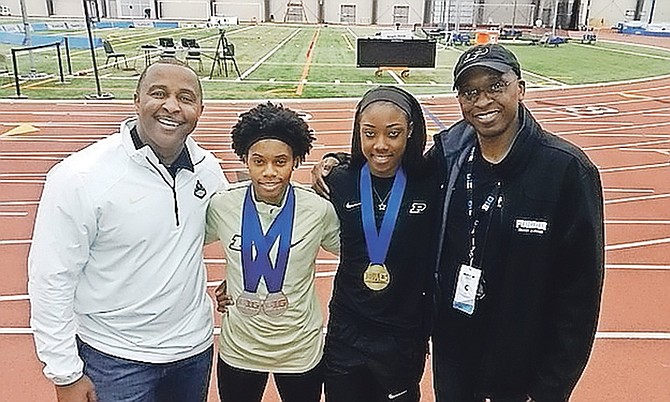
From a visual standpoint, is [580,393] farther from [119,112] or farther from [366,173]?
[119,112]

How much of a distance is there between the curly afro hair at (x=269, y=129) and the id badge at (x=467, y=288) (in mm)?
813

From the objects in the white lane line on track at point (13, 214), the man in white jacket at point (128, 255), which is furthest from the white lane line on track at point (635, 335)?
the white lane line on track at point (13, 214)

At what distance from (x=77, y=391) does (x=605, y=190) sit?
296 inches

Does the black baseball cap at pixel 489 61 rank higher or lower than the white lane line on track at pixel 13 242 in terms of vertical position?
higher

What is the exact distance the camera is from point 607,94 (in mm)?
16141

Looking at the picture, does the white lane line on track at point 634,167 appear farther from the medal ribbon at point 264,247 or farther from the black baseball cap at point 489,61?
the medal ribbon at point 264,247

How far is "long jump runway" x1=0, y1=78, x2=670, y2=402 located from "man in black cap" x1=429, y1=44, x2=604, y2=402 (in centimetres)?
166

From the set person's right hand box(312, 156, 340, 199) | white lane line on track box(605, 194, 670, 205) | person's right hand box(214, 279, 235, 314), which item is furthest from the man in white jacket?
white lane line on track box(605, 194, 670, 205)

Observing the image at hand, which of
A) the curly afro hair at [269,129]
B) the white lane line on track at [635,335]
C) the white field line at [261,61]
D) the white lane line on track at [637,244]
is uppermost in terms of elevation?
the curly afro hair at [269,129]

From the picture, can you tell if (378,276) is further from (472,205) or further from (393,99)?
(393,99)

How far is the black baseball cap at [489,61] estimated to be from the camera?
1.98 m

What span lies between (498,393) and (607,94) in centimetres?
1586

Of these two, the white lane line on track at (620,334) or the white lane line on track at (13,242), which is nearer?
the white lane line on track at (620,334)

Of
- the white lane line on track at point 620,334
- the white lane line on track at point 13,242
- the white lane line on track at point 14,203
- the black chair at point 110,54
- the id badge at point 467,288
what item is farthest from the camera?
the black chair at point 110,54
